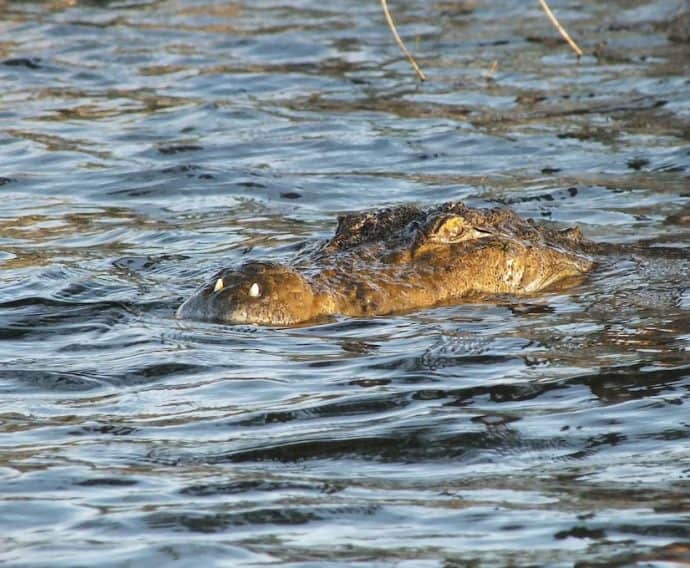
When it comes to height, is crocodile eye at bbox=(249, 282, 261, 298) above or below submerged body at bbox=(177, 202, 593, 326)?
above

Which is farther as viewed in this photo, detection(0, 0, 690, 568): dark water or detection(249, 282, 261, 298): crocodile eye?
detection(249, 282, 261, 298): crocodile eye

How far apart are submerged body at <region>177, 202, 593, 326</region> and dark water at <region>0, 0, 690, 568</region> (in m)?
0.17

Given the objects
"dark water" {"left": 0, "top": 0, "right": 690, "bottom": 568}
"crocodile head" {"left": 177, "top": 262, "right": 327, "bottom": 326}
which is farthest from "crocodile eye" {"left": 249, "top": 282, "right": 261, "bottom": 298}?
"dark water" {"left": 0, "top": 0, "right": 690, "bottom": 568}

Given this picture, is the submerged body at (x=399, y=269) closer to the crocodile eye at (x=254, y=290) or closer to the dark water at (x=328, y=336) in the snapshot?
the crocodile eye at (x=254, y=290)

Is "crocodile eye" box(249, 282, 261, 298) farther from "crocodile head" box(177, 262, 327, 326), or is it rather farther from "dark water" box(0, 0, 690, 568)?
"dark water" box(0, 0, 690, 568)

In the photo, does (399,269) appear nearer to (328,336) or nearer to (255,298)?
(328,336)

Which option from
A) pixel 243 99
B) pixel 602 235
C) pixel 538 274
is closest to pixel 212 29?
pixel 243 99

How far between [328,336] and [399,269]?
859 millimetres

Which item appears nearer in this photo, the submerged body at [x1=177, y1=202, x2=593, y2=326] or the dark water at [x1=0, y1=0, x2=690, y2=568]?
the dark water at [x1=0, y1=0, x2=690, y2=568]

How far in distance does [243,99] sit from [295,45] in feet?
9.26

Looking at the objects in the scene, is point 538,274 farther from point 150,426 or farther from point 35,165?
point 35,165

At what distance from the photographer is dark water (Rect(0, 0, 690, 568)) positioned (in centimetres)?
468

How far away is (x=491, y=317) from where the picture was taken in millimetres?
7680

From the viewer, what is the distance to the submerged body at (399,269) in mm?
7250
